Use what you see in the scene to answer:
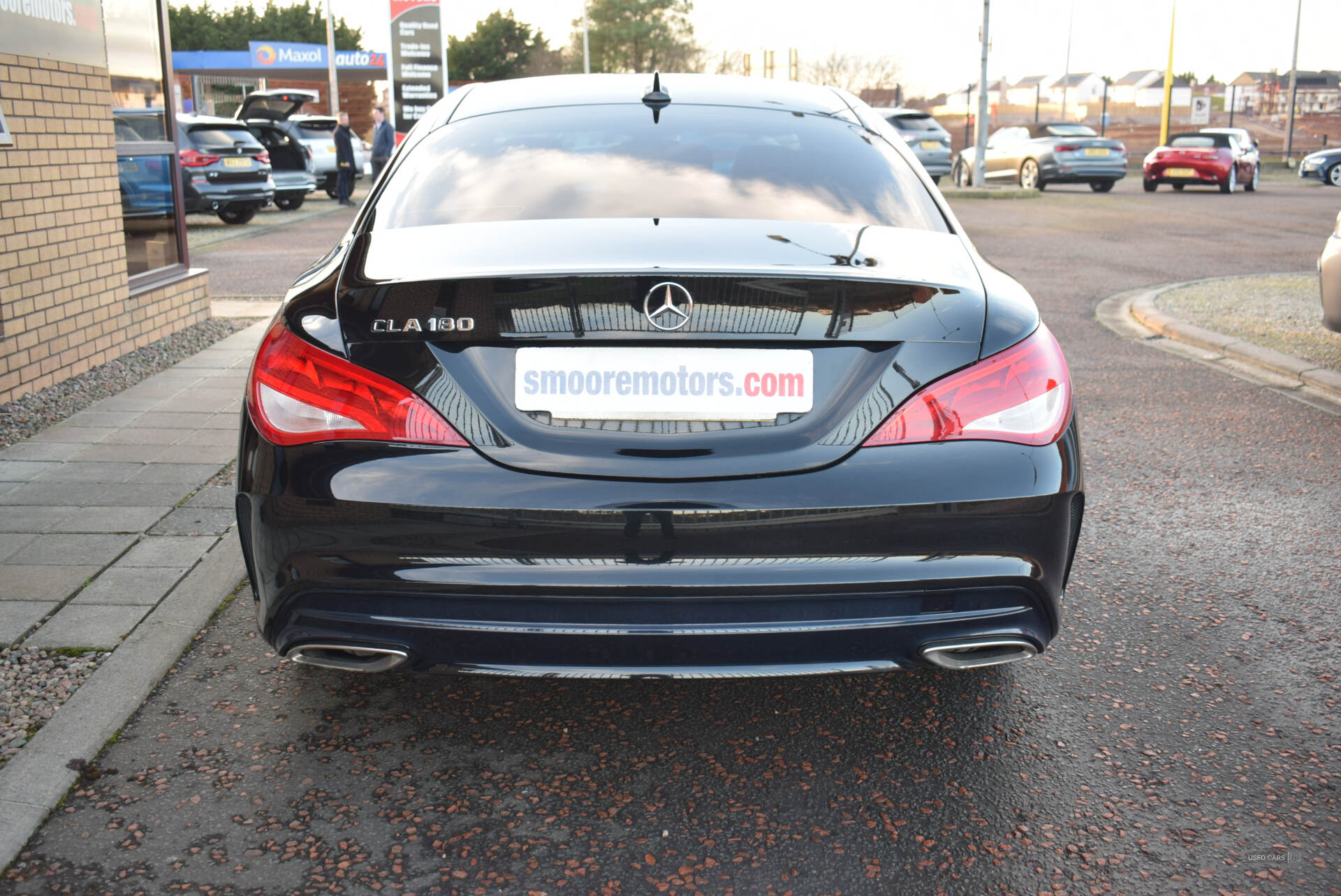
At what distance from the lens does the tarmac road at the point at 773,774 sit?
231cm

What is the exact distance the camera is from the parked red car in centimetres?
2669

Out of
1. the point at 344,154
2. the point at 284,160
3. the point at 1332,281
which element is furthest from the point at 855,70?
the point at 1332,281

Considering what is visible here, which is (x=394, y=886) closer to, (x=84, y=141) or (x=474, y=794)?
(x=474, y=794)

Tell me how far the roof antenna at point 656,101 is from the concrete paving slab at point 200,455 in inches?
99.6

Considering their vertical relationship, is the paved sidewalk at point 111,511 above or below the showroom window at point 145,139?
below

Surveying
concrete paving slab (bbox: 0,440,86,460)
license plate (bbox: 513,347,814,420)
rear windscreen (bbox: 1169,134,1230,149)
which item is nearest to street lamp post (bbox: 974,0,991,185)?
rear windscreen (bbox: 1169,134,1230,149)

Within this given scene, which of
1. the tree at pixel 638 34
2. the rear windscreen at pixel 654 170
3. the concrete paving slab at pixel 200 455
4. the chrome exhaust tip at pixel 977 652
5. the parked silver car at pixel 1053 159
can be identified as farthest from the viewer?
the tree at pixel 638 34

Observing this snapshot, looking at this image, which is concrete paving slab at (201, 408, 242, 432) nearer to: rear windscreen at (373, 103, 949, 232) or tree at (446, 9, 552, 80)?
rear windscreen at (373, 103, 949, 232)

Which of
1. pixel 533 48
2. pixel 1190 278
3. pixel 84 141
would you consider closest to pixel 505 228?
pixel 84 141

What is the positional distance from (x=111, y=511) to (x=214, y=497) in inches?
13.9

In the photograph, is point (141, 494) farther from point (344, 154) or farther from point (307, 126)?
point (307, 126)

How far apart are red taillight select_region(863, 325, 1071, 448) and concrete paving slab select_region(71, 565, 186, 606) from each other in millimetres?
2320

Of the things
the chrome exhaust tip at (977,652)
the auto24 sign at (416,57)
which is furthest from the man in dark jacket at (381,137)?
the chrome exhaust tip at (977,652)

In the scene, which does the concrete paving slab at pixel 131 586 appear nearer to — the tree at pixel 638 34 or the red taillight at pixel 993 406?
the red taillight at pixel 993 406
